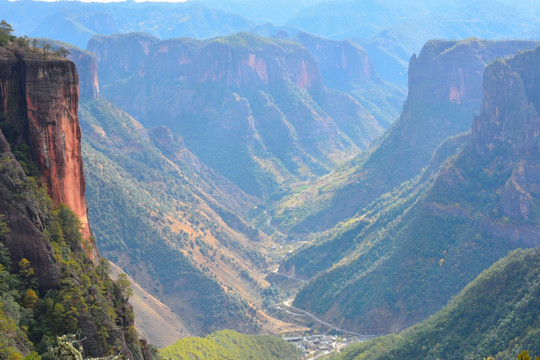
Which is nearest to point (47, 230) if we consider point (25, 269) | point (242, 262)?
point (25, 269)

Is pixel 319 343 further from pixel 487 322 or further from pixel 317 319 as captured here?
pixel 487 322

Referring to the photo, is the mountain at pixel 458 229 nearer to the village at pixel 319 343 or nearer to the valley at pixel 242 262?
the valley at pixel 242 262

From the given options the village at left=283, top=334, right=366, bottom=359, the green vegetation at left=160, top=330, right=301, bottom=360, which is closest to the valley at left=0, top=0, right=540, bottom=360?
the green vegetation at left=160, top=330, right=301, bottom=360

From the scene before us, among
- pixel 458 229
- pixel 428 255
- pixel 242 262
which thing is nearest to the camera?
pixel 428 255

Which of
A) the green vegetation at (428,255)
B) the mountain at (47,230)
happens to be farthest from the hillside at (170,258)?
the mountain at (47,230)

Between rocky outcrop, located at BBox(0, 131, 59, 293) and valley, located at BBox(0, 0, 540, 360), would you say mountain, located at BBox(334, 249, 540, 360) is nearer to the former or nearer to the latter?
valley, located at BBox(0, 0, 540, 360)
